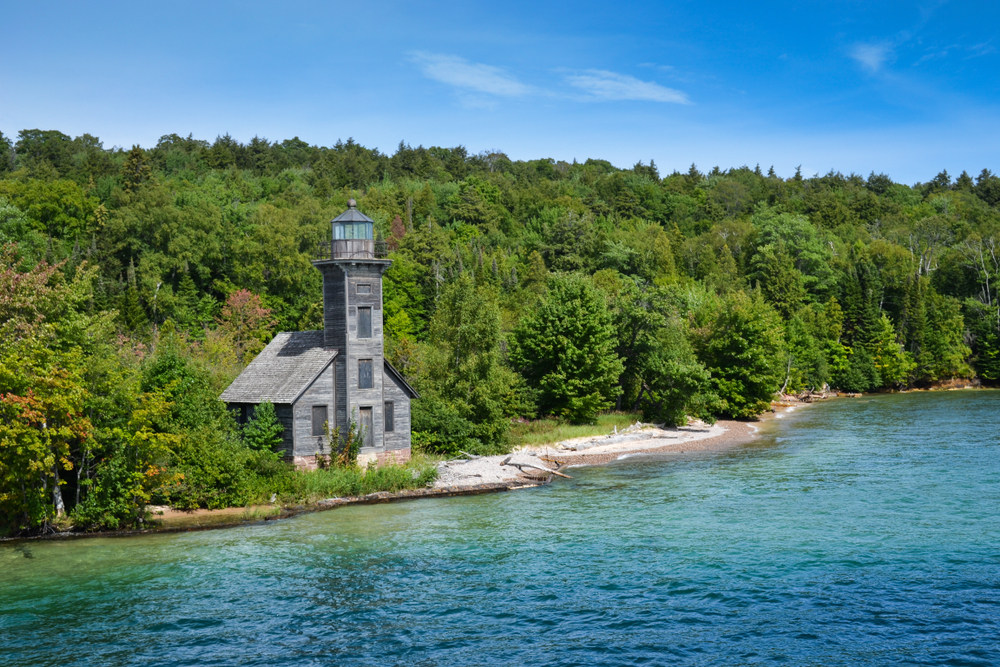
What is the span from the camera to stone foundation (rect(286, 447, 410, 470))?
36.0 meters

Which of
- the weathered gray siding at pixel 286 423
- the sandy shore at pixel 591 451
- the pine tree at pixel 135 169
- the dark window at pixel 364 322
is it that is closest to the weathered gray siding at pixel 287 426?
the weathered gray siding at pixel 286 423

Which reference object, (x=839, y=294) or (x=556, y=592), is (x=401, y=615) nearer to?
(x=556, y=592)

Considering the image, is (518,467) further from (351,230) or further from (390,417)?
(351,230)

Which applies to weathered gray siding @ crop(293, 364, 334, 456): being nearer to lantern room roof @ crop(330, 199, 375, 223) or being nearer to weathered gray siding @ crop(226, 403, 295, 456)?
weathered gray siding @ crop(226, 403, 295, 456)

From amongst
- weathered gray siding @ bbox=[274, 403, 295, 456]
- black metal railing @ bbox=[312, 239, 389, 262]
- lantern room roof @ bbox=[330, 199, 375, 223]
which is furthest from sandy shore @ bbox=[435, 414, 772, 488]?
lantern room roof @ bbox=[330, 199, 375, 223]

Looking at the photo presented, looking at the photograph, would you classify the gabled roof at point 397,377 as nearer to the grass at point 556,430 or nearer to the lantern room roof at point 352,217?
the lantern room roof at point 352,217

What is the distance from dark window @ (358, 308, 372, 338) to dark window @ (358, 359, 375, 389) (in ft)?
3.95

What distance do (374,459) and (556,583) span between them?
15.9m

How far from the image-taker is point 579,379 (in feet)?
175

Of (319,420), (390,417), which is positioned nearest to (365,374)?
(390,417)

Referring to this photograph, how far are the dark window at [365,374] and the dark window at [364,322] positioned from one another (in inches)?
47.5

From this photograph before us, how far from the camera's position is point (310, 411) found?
36438mm

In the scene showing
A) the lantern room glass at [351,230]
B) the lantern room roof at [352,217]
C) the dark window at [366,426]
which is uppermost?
the lantern room roof at [352,217]

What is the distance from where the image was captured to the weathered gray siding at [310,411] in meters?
36.0
